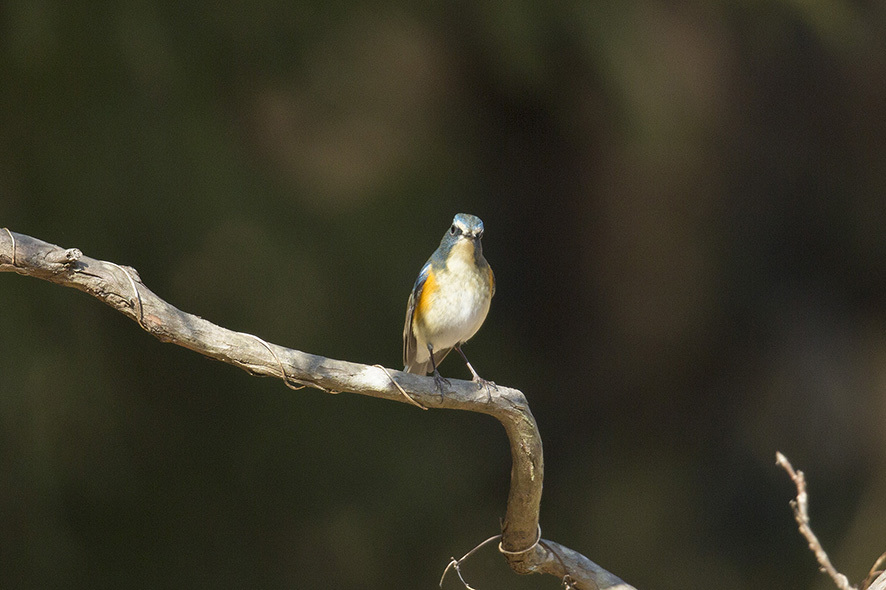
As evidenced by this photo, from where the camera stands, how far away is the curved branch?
150 centimetres

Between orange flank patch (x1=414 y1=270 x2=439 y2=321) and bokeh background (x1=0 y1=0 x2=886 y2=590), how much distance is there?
3.78ft

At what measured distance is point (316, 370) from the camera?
1721 mm

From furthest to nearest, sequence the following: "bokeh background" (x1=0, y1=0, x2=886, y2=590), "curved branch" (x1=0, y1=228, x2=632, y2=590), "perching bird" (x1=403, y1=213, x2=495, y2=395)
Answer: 1. "bokeh background" (x1=0, y1=0, x2=886, y2=590)
2. "perching bird" (x1=403, y1=213, x2=495, y2=395)
3. "curved branch" (x1=0, y1=228, x2=632, y2=590)

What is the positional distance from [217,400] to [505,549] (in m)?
1.68

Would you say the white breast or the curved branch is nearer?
the curved branch

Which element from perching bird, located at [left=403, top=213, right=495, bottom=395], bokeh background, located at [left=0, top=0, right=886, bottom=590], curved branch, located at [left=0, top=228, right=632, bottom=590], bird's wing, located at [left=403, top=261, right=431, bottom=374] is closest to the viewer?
curved branch, located at [left=0, top=228, right=632, bottom=590]

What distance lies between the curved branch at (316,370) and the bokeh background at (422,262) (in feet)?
5.15

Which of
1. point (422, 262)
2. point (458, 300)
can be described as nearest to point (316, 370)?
point (458, 300)

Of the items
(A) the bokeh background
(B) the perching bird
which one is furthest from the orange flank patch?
(A) the bokeh background

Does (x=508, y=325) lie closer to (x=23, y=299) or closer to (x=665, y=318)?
(x=665, y=318)

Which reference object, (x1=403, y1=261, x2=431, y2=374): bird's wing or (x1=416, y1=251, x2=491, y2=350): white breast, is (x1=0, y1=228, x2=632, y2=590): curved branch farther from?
(x1=403, y1=261, x2=431, y2=374): bird's wing

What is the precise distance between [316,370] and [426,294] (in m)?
0.68

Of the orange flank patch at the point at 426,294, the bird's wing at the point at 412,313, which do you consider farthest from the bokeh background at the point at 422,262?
the orange flank patch at the point at 426,294

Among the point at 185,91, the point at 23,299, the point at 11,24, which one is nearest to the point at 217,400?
the point at 23,299
